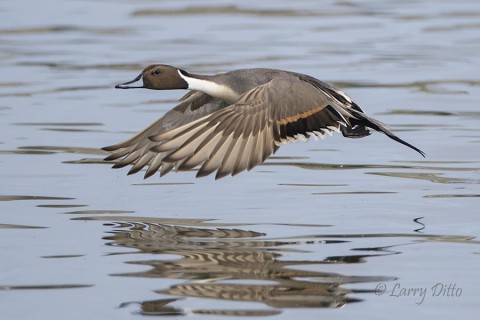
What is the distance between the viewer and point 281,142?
31.3ft

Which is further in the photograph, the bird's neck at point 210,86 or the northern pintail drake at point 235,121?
the bird's neck at point 210,86

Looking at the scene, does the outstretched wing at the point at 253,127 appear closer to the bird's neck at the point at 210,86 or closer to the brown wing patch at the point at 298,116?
the brown wing patch at the point at 298,116

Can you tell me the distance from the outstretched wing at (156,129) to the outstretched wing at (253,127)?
0.64 meters

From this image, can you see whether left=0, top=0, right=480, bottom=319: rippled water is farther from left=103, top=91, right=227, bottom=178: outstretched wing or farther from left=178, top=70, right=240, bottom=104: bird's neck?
left=178, top=70, right=240, bottom=104: bird's neck

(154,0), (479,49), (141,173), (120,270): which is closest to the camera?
(120,270)

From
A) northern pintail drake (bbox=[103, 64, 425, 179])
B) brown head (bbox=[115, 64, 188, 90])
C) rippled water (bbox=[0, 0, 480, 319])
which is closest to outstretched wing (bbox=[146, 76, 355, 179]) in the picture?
northern pintail drake (bbox=[103, 64, 425, 179])

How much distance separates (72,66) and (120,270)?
10.2 meters

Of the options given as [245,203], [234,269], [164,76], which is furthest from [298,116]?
[234,269]

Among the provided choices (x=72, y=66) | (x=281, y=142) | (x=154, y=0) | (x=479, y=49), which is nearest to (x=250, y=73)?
(x=281, y=142)

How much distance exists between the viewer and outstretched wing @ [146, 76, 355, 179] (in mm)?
8977

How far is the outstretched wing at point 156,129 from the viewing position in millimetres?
10297

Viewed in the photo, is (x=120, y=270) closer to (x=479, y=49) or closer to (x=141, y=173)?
(x=141, y=173)

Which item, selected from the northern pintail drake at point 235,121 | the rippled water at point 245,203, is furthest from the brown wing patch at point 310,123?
the rippled water at point 245,203

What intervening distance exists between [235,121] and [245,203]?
77cm
